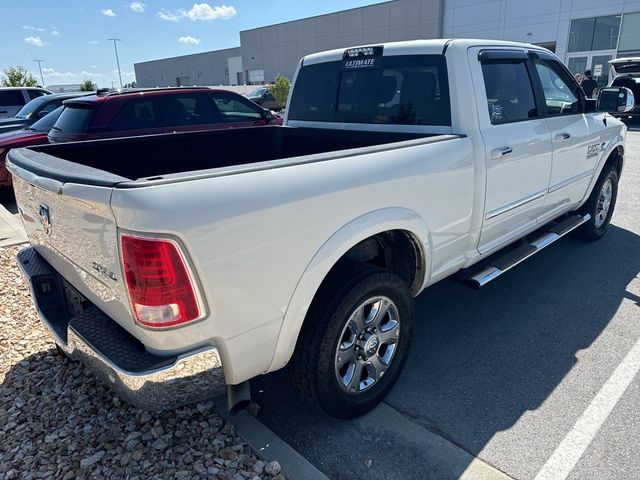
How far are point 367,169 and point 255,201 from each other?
713mm

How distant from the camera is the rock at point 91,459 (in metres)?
2.37

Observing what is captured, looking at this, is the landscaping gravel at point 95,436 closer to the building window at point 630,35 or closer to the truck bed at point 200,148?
the truck bed at point 200,148

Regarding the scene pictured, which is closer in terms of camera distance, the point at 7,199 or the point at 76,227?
the point at 76,227

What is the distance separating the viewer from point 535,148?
3.66 metres

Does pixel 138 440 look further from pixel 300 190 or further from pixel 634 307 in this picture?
pixel 634 307

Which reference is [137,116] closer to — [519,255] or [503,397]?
[519,255]

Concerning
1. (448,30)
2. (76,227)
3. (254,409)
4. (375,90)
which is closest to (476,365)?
(254,409)

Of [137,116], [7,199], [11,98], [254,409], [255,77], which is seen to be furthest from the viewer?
[255,77]

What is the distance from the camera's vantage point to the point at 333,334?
2.41 metres

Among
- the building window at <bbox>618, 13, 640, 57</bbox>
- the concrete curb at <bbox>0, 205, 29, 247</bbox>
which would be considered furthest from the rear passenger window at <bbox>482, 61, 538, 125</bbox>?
the building window at <bbox>618, 13, 640, 57</bbox>

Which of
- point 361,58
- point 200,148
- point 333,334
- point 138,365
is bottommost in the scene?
point 333,334

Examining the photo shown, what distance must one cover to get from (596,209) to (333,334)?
4.15 meters

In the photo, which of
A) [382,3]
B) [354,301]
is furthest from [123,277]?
[382,3]

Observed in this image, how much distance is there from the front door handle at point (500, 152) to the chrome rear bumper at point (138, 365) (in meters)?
2.24
